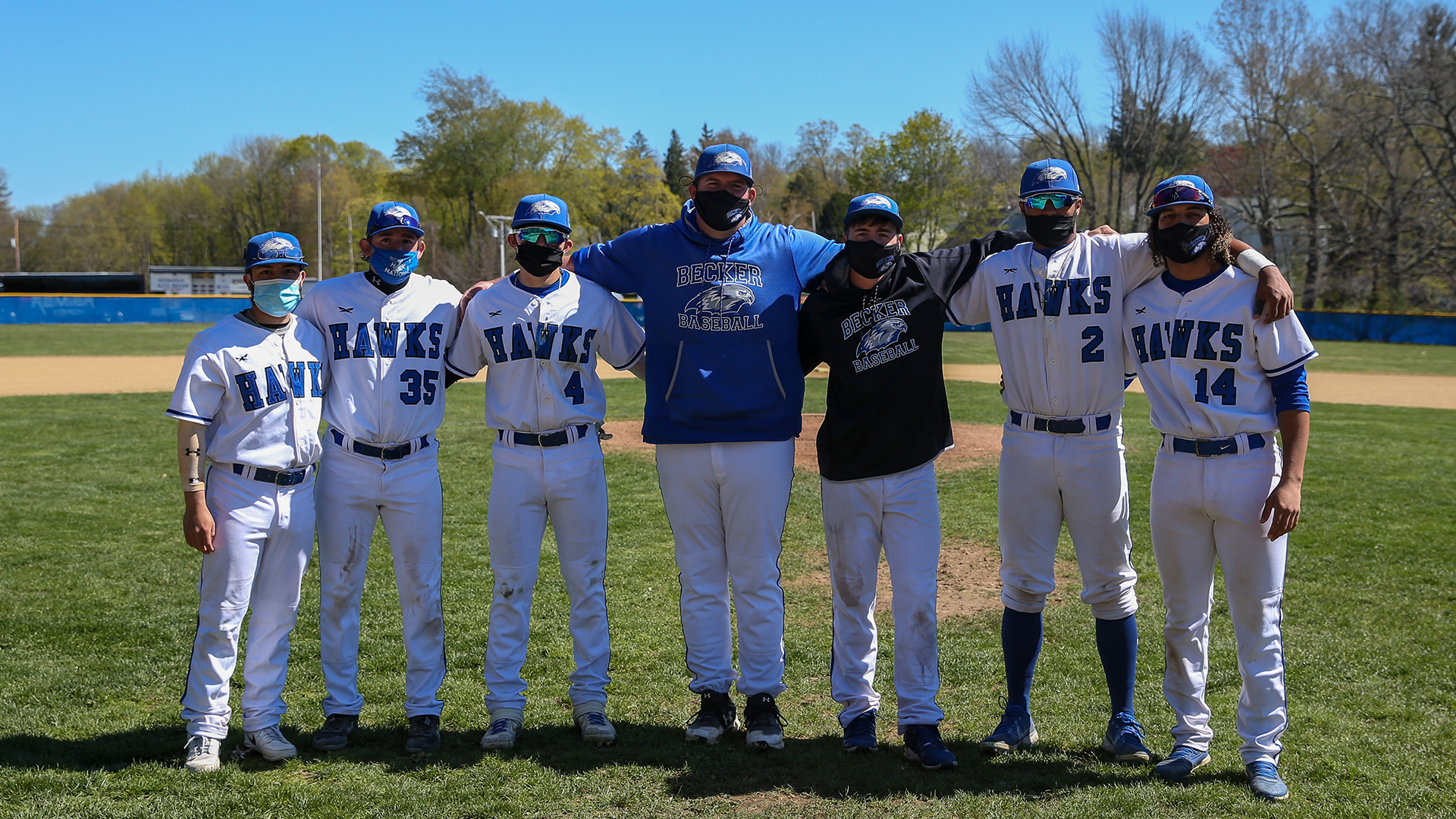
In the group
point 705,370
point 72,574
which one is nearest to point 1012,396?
point 705,370

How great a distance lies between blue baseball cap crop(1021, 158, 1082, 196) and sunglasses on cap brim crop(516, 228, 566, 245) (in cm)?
196

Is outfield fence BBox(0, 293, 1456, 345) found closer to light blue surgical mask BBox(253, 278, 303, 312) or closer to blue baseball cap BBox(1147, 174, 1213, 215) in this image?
light blue surgical mask BBox(253, 278, 303, 312)

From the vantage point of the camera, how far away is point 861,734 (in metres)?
3.96

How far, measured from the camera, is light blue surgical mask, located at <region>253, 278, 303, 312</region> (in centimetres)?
394

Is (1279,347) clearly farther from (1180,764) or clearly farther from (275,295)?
(275,295)

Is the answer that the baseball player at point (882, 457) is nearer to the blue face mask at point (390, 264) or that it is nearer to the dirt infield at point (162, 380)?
the blue face mask at point (390, 264)

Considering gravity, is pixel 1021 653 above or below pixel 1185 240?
below

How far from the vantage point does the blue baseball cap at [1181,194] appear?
3.70 m

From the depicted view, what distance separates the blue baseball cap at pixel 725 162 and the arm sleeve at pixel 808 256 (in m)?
0.34

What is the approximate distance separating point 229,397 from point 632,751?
7.14 ft

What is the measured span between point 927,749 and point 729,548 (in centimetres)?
113

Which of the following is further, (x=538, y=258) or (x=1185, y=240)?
(x=538, y=258)

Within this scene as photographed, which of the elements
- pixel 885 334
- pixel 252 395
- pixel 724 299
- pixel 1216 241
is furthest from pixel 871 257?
pixel 252 395

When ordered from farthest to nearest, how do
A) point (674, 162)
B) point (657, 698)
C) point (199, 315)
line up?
point (674, 162)
point (199, 315)
point (657, 698)
